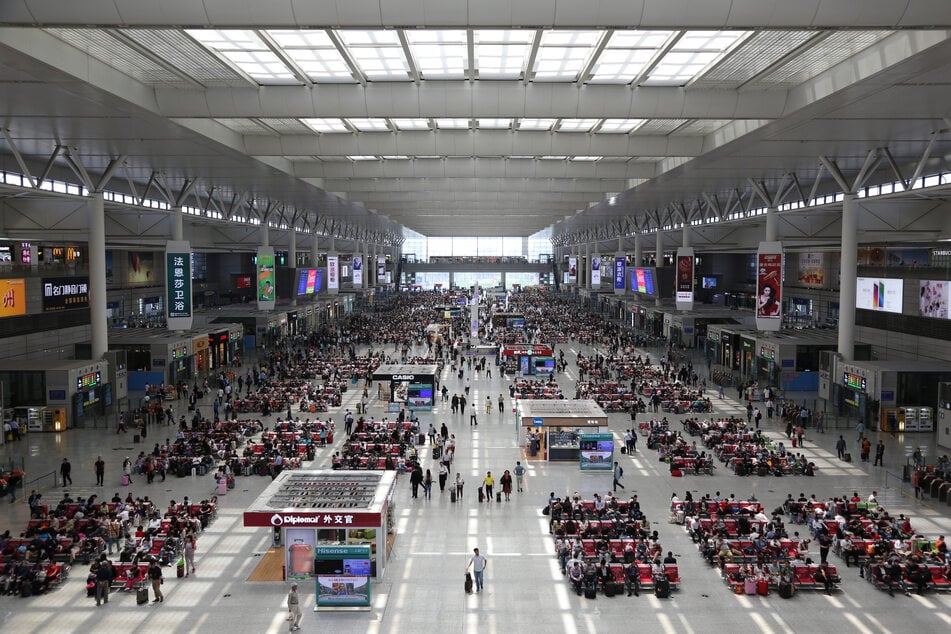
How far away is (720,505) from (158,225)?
4145 centimetres

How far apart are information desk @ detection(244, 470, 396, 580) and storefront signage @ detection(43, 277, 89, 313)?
27.3 meters

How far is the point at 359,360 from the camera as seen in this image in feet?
148

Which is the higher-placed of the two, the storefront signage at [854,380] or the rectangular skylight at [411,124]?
the rectangular skylight at [411,124]

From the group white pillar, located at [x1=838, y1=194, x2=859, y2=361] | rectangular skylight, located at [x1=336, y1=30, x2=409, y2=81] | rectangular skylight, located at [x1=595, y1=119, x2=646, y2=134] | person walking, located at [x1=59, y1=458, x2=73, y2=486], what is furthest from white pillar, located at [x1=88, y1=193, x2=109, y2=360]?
white pillar, located at [x1=838, y1=194, x2=859, y2=361]

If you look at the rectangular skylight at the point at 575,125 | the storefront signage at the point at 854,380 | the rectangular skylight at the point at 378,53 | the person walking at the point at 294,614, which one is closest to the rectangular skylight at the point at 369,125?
the rectangular skylight at the point at 575,125

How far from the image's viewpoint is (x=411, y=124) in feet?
84.7

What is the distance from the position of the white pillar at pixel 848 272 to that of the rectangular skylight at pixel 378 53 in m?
20.5

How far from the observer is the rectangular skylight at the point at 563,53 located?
15.3m

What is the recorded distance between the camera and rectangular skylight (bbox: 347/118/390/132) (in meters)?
24.8

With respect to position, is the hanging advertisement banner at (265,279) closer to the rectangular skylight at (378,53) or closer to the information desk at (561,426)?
the information desk at (561,426)

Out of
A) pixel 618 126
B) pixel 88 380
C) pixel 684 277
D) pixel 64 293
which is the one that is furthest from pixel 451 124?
pixel 684 277

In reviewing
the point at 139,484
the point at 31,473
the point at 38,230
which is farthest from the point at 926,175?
the point at 38,230

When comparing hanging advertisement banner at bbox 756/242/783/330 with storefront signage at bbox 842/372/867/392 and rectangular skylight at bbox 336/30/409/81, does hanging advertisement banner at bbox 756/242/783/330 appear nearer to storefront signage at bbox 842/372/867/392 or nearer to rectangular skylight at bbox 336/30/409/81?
storefront signage at bbox 842/372/867/392

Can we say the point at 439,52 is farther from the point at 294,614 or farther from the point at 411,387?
the point at 411,387
